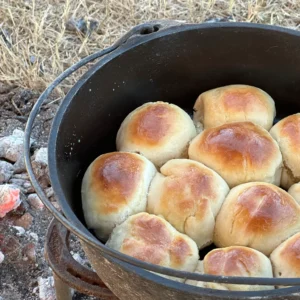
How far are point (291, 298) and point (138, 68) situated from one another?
0.95m

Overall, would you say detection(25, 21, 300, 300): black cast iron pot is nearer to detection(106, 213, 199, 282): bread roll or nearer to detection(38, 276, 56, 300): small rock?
detection(106, 213, 199, 282): bread roll

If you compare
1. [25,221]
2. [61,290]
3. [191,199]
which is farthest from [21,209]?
[191,199]

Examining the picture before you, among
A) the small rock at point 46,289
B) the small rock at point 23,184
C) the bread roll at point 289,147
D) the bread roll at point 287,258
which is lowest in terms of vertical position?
the small rock at point 46,289

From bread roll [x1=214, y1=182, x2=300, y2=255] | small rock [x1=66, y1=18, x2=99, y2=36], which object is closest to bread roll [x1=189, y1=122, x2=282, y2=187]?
bread roll [x1=214, y1=182, x2=300, y2=255]

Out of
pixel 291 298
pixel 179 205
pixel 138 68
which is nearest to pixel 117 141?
pixel 138 68

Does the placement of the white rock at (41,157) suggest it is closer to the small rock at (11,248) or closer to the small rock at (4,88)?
the small rock at (11,248)

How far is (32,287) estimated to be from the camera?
199 centimetres

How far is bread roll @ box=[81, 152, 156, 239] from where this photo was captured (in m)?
1.52

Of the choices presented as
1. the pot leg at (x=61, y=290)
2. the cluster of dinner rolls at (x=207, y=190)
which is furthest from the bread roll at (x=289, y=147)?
the pot leg at (x=61, y=290)

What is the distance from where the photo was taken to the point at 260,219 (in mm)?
1427

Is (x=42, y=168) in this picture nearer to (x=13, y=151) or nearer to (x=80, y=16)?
(x=13, y=151)

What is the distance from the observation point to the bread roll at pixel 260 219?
1.43 meters

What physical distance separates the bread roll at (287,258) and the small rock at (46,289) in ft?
2.98

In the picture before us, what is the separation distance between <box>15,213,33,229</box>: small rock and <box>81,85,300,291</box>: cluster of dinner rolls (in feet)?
1.91
